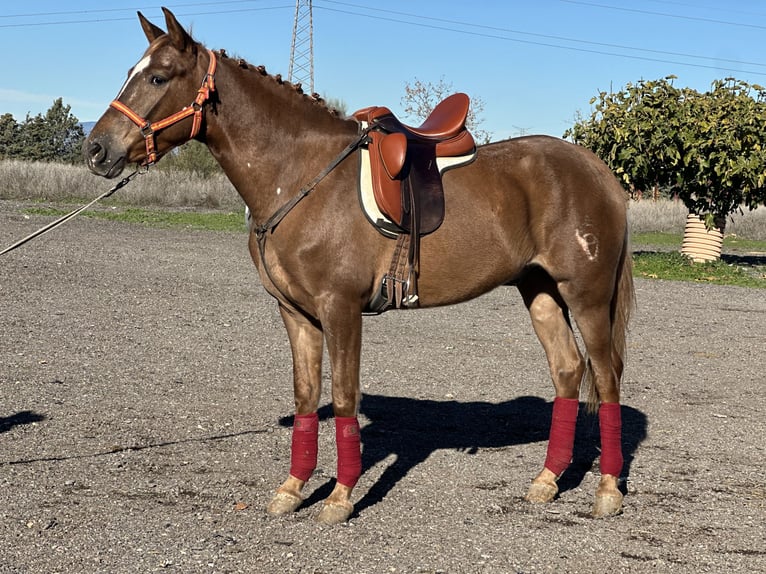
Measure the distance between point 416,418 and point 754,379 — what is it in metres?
3.78

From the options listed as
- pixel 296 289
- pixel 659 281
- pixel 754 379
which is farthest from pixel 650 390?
pixel 659 281

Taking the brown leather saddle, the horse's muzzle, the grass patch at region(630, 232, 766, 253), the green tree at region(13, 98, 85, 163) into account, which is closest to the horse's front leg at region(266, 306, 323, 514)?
the brown leather saddle

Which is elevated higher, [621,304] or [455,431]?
[621,304]

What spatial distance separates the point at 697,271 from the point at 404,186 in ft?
46.0

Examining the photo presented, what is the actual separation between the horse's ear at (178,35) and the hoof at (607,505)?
3.34m

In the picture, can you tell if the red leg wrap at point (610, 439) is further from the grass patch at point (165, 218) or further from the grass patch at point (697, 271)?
the grass patch at point (165, 218)

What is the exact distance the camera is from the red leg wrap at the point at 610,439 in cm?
521

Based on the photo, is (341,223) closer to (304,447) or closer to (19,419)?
(304,447)

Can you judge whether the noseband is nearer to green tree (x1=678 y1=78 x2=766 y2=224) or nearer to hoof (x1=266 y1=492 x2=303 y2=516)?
hoof (x1=266 y1=492 x2=303 y2=516)

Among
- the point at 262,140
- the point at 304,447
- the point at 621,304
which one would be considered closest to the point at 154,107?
the point at 262,140

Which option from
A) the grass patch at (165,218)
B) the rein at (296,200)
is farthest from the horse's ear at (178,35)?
the grass patch at (165,218)

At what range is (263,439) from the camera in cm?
626

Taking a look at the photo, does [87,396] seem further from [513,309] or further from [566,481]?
[513,309]

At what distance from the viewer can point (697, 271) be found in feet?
57.3
